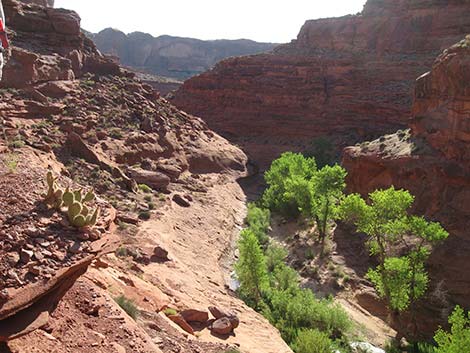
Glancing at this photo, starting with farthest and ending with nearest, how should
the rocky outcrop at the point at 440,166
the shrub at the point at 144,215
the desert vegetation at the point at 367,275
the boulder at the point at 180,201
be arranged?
the boulder at the point at 180,201, the shrub at the point at 144,215, the rocky outcrop at the point at 440,166, the desert vegetation at the point at 367,275

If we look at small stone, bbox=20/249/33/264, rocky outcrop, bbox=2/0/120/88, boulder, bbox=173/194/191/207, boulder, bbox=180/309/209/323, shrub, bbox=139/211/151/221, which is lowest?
boulder, bbox=173/194/191/207

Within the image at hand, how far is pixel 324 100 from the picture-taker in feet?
218

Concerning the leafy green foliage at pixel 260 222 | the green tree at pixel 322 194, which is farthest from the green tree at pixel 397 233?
the leafy green foliage at pixel 260 222

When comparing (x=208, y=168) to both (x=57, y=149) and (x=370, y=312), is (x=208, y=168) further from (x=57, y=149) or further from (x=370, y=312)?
(x=370, y=312)

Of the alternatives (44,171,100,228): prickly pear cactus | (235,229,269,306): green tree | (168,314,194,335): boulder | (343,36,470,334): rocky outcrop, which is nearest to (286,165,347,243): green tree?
(343,36,470,334): rocky outcrop

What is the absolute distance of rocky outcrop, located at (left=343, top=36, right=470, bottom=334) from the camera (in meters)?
22.0

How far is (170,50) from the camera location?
150 metres

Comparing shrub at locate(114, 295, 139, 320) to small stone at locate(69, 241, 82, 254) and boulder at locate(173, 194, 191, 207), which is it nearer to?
small stone at locate(69, 241, 82, 254)

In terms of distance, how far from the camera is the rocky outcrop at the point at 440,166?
72.3ft

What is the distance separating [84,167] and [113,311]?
1899 cm

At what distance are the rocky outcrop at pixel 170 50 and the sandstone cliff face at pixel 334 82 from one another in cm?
7272

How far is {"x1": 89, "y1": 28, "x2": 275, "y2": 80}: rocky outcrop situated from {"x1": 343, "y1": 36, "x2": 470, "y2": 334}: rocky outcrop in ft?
396

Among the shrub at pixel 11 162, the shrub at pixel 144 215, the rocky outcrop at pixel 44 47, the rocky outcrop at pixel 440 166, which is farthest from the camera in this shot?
the rocky outcrop at pixel 44 47

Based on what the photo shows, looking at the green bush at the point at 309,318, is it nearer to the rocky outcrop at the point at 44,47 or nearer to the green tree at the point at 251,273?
the green tree at the point at 251,273
